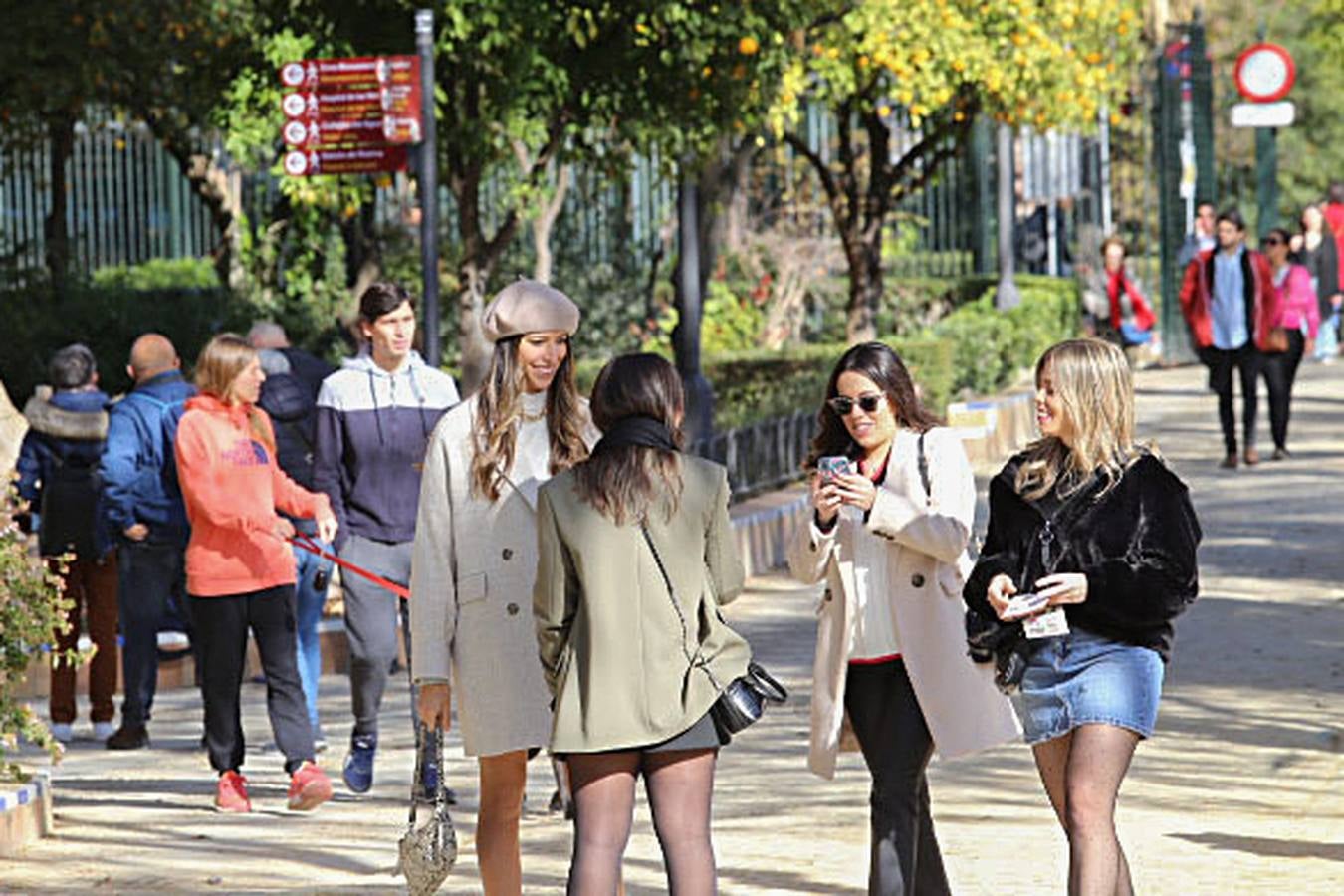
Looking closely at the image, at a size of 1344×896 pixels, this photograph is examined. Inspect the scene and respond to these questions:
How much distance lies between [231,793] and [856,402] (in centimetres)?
356

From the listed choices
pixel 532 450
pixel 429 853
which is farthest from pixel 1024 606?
pixel 429 853

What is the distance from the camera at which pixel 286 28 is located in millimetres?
15359

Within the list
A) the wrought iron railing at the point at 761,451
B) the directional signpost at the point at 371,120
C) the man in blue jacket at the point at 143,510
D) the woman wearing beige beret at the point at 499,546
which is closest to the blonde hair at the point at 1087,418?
the woman wearing beige beret at the point at 499,546

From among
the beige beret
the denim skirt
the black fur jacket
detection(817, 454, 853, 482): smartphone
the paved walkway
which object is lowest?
the paved walkway

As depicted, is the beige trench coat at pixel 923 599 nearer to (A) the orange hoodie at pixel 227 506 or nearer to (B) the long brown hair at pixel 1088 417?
(B) the long brown hair at pixel 1088 417

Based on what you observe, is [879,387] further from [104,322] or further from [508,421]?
[104,322]

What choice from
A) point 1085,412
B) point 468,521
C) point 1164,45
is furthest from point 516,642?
point 1164,45

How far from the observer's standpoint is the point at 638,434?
18.9 feet

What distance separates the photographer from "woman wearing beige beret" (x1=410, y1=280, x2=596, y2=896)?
21.3ft

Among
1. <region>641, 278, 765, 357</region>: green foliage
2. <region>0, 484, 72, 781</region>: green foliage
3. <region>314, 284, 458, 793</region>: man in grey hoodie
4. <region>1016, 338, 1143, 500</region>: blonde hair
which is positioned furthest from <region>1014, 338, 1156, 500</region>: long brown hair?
<region>641, 278, 765, 357</region>: green foliage

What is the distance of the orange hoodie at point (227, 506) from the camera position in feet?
30.2

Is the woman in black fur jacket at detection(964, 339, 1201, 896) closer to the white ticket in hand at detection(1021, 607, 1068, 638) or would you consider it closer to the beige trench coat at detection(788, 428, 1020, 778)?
the white ticket in hand at detection(1021, 607, 1068, 638)

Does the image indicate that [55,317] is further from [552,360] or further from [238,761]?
[552,360]

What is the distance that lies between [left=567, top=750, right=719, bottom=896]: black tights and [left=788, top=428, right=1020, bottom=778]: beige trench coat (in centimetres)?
78
